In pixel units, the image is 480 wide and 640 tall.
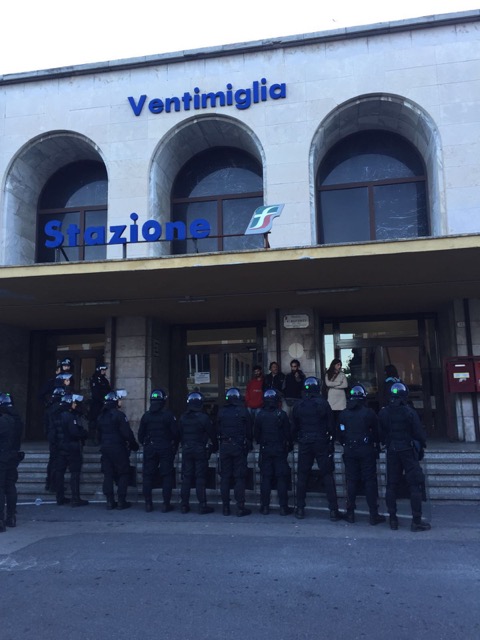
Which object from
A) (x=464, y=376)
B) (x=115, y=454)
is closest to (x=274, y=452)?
(x=115, y=454)

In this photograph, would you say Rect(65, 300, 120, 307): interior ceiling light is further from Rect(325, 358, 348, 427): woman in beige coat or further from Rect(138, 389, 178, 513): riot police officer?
Rect(325, 358, 348, 427): woman in beige coat

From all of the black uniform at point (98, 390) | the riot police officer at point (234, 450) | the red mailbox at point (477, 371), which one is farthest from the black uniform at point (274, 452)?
the red mailbox at point (477, 371)

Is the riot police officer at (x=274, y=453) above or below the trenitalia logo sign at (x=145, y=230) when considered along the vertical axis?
below

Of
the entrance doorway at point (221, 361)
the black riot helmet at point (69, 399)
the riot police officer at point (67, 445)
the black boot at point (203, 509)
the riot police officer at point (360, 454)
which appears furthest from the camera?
the entrance doorway at point (221, 361)

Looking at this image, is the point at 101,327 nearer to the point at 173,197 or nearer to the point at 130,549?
the point at 173,197

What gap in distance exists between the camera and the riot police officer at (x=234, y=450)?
722cm

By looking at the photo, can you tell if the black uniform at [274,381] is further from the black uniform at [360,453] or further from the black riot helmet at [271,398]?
the black uniform at [360,453]

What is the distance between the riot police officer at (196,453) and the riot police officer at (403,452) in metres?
2.46

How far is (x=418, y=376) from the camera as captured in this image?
11.6 meters

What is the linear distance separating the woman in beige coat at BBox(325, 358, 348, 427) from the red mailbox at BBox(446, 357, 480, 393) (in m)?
2.15

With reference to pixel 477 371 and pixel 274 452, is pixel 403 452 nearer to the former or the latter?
pixel 274 452

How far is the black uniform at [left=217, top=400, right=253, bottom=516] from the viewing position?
285 inches

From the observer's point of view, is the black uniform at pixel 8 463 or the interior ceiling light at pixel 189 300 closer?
the black uniform at pixel 8 463

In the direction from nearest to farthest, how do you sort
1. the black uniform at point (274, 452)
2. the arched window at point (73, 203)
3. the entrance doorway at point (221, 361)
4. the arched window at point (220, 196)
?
the black uniform at point (274, 452)
the arched window at point (220, 196)
the entrance doorway at point (221, 361)
the arched window at point (73, 203)
